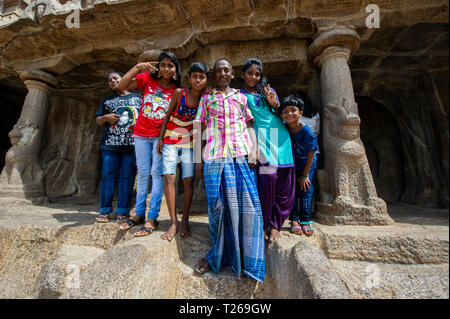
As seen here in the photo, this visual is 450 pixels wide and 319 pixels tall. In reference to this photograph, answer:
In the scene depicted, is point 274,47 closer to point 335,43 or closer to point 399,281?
point 335,43

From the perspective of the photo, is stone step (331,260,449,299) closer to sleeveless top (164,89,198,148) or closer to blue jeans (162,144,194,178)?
blue jeans (162,144,194,178)

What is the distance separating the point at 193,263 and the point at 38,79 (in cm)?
424

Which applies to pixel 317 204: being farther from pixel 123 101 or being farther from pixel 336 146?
pixel 123 101

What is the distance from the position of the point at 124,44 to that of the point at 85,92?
226 cm

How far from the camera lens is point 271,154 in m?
1.78

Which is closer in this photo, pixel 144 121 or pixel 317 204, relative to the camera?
pixel 144 121

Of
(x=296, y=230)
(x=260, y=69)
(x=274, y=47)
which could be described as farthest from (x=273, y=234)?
(x=274, y=47)

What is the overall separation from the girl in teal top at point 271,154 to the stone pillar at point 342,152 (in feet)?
2.30

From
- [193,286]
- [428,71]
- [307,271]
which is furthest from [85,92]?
[428,71]

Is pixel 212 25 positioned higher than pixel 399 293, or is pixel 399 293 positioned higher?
pixel 212 25

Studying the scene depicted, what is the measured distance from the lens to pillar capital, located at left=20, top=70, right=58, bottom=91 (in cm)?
359

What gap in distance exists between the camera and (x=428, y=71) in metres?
3.65

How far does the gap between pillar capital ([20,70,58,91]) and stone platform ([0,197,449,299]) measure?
260cm

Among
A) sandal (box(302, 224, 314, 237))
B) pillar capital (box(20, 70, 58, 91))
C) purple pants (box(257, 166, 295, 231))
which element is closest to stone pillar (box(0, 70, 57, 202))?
pillar capital (box(20, 70, 58, 91))
